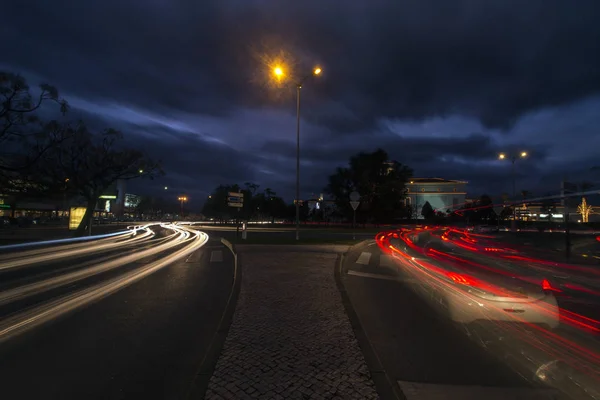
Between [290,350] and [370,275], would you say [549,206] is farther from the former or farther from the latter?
[290,350]

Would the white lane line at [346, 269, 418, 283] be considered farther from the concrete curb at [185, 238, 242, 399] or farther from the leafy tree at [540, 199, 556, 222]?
the leafy tree at [540, 199, 556, 222]

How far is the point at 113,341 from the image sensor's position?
200 inches

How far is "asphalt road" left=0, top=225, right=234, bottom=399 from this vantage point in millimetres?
3707

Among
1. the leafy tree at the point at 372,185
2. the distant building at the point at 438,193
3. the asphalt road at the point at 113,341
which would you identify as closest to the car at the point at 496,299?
the asphalt road at the point at 113,341

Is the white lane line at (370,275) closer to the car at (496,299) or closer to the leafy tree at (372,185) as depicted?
the car at (496,299)

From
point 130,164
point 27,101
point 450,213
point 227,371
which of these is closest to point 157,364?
point 227,371

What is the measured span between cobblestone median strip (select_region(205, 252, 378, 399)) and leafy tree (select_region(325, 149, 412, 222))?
43.3 metres

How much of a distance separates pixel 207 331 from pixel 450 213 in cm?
10206

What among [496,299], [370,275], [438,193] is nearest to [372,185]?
[370,275]

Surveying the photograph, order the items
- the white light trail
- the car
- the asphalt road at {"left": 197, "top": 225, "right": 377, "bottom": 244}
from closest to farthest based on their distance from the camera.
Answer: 1. the car
2. the white light trail
3. the asphalt road at {"left": 197, "top": 225, "right": 377, "bottom": 244}

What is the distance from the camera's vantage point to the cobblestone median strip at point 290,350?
136 inches

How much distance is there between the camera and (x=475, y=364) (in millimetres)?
4344

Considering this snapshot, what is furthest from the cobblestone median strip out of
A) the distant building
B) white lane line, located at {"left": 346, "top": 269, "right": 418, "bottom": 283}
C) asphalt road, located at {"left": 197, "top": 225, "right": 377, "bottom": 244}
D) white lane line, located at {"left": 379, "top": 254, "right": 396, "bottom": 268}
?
the distant building

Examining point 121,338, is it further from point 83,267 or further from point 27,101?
point 27,101
